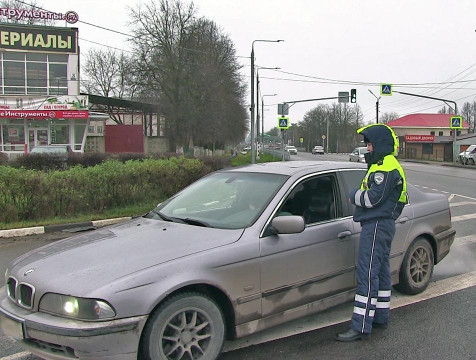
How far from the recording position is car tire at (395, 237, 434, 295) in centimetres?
454

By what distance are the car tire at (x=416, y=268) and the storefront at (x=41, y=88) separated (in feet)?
91.5

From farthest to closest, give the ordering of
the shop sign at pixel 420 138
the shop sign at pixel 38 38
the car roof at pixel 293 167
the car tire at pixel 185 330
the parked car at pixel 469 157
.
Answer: the shop sign at pixel 420 138 → the parked car at pixel 469 157 → the shop sign at pixel 38 38 → the car roof at pixel 293 167 → the car tire at pixel 185 330

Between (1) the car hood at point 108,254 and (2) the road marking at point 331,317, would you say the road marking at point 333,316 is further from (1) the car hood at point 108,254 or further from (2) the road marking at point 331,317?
(1) the car hood at point 108,254

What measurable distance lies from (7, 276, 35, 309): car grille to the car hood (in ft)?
0.14

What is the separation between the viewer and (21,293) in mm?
2967

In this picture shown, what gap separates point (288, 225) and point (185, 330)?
3.59ft

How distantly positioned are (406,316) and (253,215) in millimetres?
1894

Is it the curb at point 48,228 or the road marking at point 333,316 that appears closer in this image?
the road marking at point 333,316

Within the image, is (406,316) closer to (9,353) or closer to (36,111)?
(9,353)

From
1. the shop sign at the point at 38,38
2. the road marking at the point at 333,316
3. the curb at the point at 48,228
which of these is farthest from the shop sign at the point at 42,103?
the road marking at the point at 333,316

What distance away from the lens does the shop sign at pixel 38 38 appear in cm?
3066

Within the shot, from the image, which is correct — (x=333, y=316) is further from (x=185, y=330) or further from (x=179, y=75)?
(x=179, y=75)

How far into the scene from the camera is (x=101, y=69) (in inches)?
2515

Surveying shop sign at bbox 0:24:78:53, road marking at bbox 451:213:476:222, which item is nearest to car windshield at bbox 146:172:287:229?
road marking at bbox 451:213:476:222
